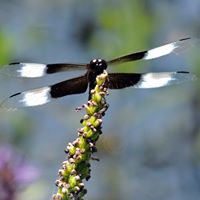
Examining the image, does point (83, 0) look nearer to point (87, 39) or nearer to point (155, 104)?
point (87, 39)

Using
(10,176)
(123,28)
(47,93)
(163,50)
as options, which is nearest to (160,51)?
(163,50)

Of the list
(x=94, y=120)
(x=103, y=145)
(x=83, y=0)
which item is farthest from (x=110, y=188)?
(x=94, y=120)

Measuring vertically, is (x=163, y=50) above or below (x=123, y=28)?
above

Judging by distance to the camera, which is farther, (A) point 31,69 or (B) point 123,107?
(B) point 123,107

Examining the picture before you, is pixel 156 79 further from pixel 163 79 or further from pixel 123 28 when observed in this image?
pixel 123 28

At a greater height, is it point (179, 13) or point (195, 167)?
point (179, 13)

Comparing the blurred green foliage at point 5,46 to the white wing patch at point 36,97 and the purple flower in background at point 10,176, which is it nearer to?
the purple flower in background at point 10,176

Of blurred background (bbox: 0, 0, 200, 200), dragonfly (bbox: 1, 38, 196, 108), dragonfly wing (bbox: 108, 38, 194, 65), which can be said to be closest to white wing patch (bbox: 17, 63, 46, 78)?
dragonfly (bbox: 1, 38, 196, 108)
